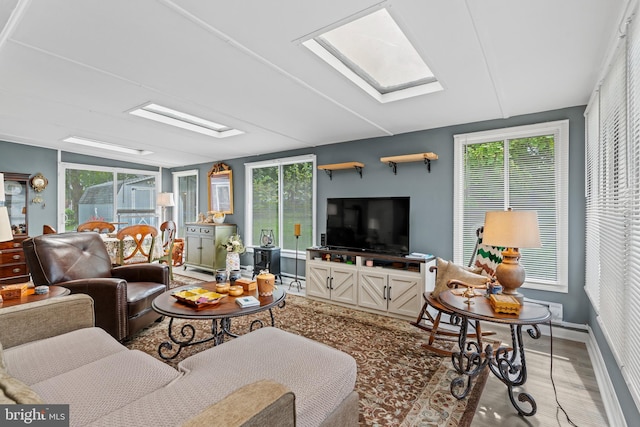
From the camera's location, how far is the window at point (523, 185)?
318 centimetres

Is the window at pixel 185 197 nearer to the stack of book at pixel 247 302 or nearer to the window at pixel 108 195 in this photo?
the window at pixel 108 195

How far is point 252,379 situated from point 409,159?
3313mm

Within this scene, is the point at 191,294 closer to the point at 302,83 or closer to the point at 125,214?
the point at 302,83

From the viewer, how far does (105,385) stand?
1.27 m

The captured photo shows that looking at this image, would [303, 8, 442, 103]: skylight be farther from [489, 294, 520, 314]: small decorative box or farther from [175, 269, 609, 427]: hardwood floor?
[175, 269, 609, 427]: hardwood floor

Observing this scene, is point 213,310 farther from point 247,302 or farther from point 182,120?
point 182,120

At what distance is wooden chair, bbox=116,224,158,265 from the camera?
4.40 m

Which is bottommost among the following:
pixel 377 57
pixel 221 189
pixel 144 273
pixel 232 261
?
pixel 232 261

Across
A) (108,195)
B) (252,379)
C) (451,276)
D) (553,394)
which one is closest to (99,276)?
(252,379)

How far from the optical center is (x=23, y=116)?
11.7 feet

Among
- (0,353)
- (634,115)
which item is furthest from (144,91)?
(634,115)

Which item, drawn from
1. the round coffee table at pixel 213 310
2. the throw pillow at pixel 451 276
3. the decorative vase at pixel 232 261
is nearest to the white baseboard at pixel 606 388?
the throw pillow at pixel 451 276

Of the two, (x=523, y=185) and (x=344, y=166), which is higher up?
(x=344, y=166)

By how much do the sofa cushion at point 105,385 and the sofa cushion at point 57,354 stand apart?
9cm
